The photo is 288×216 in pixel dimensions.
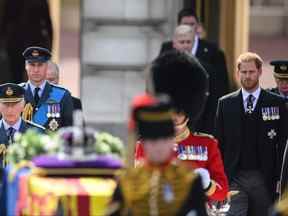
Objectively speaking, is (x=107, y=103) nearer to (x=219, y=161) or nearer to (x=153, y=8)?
(x=153, y=8)

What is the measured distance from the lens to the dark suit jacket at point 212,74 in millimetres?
13602

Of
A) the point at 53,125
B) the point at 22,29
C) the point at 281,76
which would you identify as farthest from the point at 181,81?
the point at 22,29

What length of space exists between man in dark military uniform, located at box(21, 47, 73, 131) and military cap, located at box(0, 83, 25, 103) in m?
0.36

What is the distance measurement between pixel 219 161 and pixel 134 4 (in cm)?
783

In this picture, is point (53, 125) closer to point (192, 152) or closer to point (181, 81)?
point (192, 152)

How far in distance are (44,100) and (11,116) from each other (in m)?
0.94

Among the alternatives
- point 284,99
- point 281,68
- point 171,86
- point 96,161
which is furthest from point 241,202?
point 96,161

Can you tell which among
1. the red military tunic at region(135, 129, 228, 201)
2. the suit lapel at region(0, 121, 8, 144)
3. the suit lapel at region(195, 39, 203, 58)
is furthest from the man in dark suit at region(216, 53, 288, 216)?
the red military tunic at region(135, 129, 228, 201)

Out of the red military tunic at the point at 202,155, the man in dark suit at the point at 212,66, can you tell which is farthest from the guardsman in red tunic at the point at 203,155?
the man in dark suit at the point at 212,66

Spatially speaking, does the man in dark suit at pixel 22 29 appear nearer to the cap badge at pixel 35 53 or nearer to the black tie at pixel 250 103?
the cap badge at pixel 35 53

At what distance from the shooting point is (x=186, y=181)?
762 centimetres

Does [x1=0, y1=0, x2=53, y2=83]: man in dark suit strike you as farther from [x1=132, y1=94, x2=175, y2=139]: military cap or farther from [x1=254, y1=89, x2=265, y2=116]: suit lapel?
[x1=132, y1=94, x2=175, y2=139]: military cap

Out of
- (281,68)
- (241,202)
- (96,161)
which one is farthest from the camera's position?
(281,68)

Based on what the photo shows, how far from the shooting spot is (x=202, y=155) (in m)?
9.49
